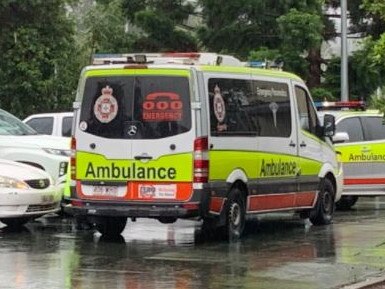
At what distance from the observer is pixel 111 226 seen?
1290cm

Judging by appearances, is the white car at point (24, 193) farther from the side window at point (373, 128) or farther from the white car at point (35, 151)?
the side window at point (373, 128)

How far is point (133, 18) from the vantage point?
94.5 feet

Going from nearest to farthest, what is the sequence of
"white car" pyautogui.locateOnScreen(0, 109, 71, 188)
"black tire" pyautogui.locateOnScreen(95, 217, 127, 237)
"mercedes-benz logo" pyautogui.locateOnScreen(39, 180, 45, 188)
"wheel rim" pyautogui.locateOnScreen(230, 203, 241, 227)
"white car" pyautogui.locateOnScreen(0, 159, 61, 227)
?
"wheel rim" pyautogui.locateOnScreen(230, 203, 241, 227) < "black tire" pyautogui.locateOnScreen(95, 217, 127, 237) < "white car" pyautogui.locateOnScreen(0, 159, 61, 227) < "mercedes-benz logo" pyautogui.locateOnScreen(39, 180, 45, 188) < "white car" pyautogui.locateOnScreen(0, 109, 71, 188)

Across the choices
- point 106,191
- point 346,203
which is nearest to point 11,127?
point 106,191

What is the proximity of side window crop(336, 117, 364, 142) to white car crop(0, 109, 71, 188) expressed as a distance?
209 inches

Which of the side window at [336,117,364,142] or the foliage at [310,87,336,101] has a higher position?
the foliage at [310,87,336,101]

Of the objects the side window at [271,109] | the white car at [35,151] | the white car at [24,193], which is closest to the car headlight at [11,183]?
the white car at [24,193]

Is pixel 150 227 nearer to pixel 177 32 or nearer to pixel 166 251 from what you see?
pixel 166 251

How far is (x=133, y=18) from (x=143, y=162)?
17.6m

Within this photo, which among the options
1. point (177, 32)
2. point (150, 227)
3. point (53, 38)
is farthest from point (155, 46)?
point (150, 227)

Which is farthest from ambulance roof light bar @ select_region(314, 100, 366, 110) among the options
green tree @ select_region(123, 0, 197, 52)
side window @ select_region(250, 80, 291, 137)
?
green tree @ select_region(123, 0, 197, 52)

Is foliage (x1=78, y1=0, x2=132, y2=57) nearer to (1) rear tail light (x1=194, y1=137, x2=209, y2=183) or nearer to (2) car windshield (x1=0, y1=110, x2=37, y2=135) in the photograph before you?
(2) car windshield (x1=0, y1=110, x2=37, y2=135)

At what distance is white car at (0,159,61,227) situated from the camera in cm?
1287

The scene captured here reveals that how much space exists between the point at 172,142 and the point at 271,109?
2.00 metres
